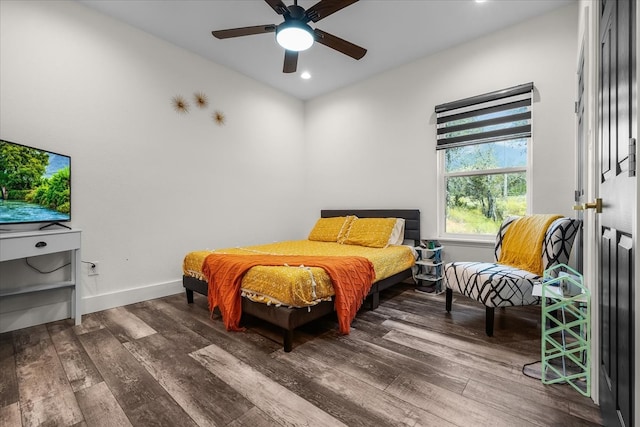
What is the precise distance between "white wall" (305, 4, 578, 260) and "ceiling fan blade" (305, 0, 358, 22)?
78.9 inches

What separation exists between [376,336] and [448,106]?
2.81 metres

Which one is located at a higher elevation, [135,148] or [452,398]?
[135,148]

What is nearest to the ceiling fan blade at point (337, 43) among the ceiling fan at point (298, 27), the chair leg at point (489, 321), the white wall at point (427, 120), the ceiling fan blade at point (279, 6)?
the ceiling fan at point (298, 27)

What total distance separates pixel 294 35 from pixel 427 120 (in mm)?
2166

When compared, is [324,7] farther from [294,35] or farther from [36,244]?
[36,244]

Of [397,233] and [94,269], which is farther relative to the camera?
[397,233]

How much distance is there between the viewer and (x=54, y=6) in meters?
2.63

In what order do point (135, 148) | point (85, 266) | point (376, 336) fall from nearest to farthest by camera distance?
point (376, 336) < point (85, 266) < point (135, 148)

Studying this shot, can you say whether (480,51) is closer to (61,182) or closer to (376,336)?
(376,336)

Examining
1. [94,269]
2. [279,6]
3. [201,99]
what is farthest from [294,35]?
[94,269]

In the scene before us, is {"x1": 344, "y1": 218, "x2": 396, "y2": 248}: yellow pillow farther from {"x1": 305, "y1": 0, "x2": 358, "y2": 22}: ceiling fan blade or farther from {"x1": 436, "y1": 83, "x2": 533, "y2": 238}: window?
{"x1": 305, "y1": 0, "x2": 358, "y2": 22}: ceiling fan blade

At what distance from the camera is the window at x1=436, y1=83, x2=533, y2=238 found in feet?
10.3

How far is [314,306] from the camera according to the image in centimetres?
220

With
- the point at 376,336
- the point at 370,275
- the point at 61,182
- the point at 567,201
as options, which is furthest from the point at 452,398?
the point at 61,182
